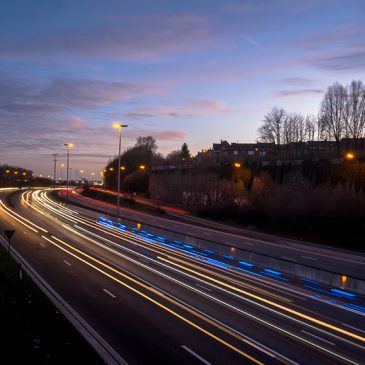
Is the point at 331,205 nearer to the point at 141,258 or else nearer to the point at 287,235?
the point at 287,235

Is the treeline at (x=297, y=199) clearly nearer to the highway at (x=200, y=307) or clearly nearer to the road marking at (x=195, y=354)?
the highway at (x=200, y=307)

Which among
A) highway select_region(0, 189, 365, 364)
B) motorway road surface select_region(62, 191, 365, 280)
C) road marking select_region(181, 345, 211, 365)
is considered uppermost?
road marking select_region(181, 345, 211, 365)

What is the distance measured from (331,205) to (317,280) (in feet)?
75.2

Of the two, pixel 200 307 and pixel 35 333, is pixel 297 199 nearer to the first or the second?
pixel 200 307

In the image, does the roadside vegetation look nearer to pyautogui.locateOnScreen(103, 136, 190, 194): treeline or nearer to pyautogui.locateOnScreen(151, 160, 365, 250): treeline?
pyautogui.locateOnScreen(151, 160, 365, 250): treeline

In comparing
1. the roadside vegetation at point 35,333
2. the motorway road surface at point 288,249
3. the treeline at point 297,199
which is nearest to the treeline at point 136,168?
the treeline at point 297,199

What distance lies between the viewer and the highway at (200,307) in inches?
465

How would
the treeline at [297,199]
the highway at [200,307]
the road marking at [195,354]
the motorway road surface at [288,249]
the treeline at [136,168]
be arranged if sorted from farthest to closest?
the treeline at [136,168], the treeline at [297,199], the motorway road surface at [288,249], the highway at [200,307], the road marking at [195,354]

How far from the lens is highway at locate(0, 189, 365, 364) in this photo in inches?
465

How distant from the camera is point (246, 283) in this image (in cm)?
2048

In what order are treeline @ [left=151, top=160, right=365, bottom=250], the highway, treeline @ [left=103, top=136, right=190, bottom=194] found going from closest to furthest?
the highway, treeline @ [left=151, top=160, right=365, bottom=250], treeline @ [left=103, top=136, right=190, bottom=194]

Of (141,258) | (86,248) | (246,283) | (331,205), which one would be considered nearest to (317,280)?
(246,283)

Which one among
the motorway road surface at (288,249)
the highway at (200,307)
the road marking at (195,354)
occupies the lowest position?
the motorway road surface at (288,249)

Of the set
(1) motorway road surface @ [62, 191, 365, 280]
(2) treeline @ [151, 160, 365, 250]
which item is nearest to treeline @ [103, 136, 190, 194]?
(2) treeline @ [151, 160, 365, 250]
